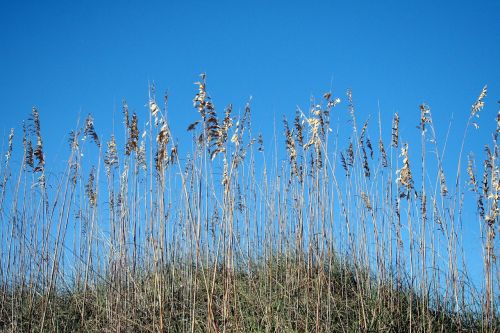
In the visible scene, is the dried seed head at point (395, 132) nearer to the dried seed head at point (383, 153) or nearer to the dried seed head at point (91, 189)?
the dried seed head at point (383, 153)

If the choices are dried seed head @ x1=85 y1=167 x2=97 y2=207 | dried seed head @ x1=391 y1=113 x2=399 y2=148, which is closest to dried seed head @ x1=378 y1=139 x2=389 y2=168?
dried seed head @ x1=391 y1=113 x2=399 y2=148

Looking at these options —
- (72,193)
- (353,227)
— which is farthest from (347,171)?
(72,193)

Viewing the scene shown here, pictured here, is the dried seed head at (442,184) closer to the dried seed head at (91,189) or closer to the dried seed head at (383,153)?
the dried seed head at (383,153)

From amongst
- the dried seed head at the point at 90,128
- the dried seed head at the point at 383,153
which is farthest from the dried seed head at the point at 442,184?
the dried seed head at the point at 90,128

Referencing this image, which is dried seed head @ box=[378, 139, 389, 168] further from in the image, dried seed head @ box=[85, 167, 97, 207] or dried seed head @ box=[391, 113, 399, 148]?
dried seed head @ box=[85, 167, 97, 207]

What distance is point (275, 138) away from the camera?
4227 millimetres

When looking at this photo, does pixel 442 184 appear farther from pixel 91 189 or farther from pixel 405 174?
pixel 91 189

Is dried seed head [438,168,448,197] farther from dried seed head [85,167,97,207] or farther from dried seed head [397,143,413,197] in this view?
dried seed head [85,167,97,207]

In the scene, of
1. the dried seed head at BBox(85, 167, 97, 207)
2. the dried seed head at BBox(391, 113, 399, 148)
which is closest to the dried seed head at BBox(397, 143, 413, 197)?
the dried seed head at BBox(391, 113, 399, 148)

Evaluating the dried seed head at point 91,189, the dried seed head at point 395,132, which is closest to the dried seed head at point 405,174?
the dried seed head at point 395,132

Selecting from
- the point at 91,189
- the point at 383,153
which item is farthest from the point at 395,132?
the point at 91,189

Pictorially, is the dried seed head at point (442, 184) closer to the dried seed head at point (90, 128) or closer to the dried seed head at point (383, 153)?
the dried seed head at point (383, 153)

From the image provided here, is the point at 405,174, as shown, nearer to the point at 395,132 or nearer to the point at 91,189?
the point at 395,132

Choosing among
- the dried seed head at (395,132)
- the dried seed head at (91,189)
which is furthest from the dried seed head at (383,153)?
the dried seed head at (91,189)
